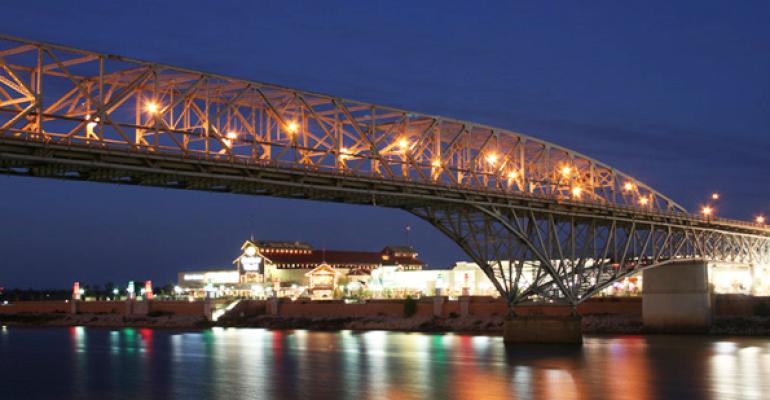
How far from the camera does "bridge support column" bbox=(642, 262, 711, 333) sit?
88.3m

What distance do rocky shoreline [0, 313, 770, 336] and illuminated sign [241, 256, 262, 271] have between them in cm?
1933

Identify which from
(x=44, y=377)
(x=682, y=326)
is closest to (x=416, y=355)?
(x=44, y=377)

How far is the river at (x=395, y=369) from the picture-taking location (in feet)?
140

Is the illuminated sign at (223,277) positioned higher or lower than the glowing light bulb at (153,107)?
lower

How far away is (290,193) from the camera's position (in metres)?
53.2

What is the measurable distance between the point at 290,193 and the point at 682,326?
162ft

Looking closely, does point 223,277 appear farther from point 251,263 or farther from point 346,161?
point 346,161

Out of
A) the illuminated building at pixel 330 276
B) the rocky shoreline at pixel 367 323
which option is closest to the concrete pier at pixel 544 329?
the rocky shoreline at pixel 367 323

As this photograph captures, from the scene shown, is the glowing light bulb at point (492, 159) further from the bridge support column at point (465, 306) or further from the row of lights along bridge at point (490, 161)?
the bridge support column at point (465, 306)

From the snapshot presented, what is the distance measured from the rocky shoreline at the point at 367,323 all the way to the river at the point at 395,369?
9192mm

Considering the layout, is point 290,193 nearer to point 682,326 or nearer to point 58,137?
point 58,137

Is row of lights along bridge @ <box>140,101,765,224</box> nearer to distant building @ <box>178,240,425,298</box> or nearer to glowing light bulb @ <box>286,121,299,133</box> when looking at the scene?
glowing light bulb @ <box>286,121,299,133</box>

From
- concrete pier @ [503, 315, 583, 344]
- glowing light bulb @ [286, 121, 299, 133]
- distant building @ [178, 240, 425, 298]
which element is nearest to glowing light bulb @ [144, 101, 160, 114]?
Answer: glowing light bulb @ [286, 121, 299, 133]

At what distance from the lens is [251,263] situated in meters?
145
